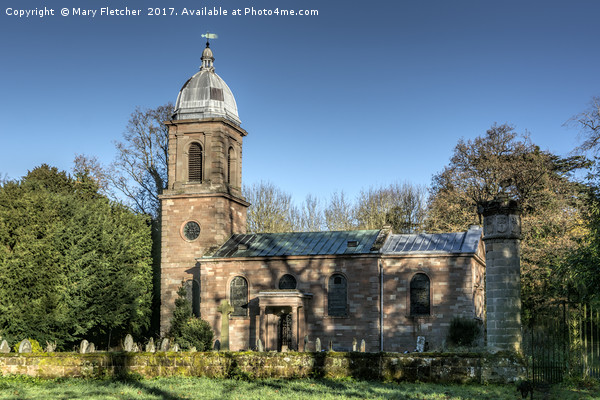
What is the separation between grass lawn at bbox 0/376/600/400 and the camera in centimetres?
1371

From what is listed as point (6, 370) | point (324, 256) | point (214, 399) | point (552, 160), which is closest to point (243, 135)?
point (324, 256)

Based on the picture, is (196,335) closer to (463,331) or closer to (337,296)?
(337,296)

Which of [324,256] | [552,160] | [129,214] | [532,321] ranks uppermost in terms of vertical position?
[552,160]

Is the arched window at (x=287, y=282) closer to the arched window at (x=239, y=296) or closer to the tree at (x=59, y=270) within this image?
the arched window at (x=239, y=296)

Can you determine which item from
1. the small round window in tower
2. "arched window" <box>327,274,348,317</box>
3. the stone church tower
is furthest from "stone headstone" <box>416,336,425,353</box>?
the small round window in tower

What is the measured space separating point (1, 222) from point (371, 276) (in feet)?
57.6

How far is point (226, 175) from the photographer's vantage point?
39.1 m

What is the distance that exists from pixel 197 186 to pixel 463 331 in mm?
16000

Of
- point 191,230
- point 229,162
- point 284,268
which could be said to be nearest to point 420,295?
point 284,268

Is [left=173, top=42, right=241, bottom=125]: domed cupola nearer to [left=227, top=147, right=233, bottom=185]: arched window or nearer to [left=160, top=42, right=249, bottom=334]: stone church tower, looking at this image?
[left=160, top=42, right=249, bottom=334]: stone church tower

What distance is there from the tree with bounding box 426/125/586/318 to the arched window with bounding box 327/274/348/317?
32.9ft

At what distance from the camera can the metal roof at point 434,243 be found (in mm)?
32906

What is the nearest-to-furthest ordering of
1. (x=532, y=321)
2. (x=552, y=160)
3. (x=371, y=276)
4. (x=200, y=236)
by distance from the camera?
(x=532, y=321) → (x=371, y=276) → (x=200, y=236) → (x=552, y=160)

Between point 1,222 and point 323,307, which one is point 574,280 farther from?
point 1,222
